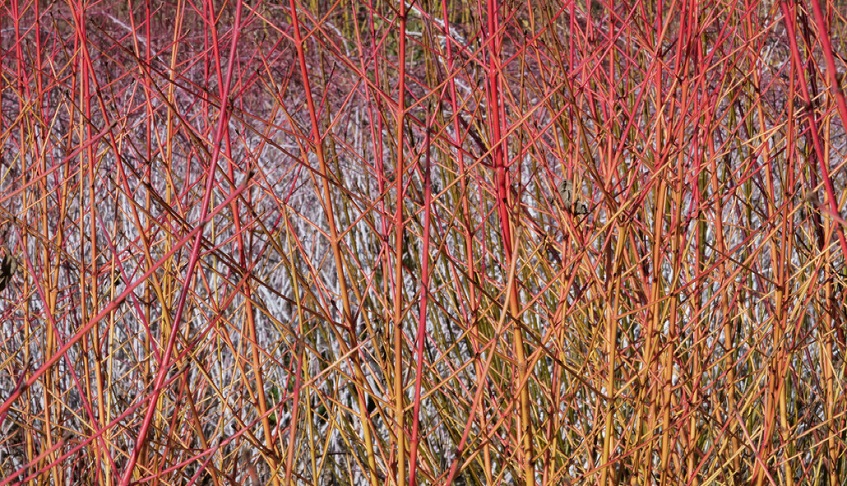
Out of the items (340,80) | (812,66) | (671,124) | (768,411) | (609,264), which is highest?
(340,80)

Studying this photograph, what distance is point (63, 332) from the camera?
2.68 m

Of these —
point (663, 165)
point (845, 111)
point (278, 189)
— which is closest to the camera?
point (845, 111)

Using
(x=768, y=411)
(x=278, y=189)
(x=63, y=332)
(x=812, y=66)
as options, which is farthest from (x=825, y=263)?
(x=278, y=189)

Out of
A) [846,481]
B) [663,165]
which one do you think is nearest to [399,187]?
[663,165]

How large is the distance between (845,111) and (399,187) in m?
0.47

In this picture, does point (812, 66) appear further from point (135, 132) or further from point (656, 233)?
point (135, 132)

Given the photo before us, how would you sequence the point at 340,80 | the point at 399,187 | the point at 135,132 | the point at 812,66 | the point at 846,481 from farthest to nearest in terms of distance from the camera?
1. the point at 340,80
2. the point at 135,132
3. the point at 846,481
4. the point at 812,66
5. the point at 399,187

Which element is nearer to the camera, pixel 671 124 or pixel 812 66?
pixel 671 124

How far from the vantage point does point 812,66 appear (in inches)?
65.9

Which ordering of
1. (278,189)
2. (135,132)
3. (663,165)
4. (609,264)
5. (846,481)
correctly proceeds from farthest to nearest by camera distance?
1. (135,132)
2. (278,189)
3. (846,481)
4. (609,264)
5. (663,165)

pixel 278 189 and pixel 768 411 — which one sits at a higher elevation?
pixel 278 189

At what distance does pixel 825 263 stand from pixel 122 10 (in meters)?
6.26

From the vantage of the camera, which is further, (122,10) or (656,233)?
(122,10)

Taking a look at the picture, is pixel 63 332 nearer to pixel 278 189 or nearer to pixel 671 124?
pixel 278 189
